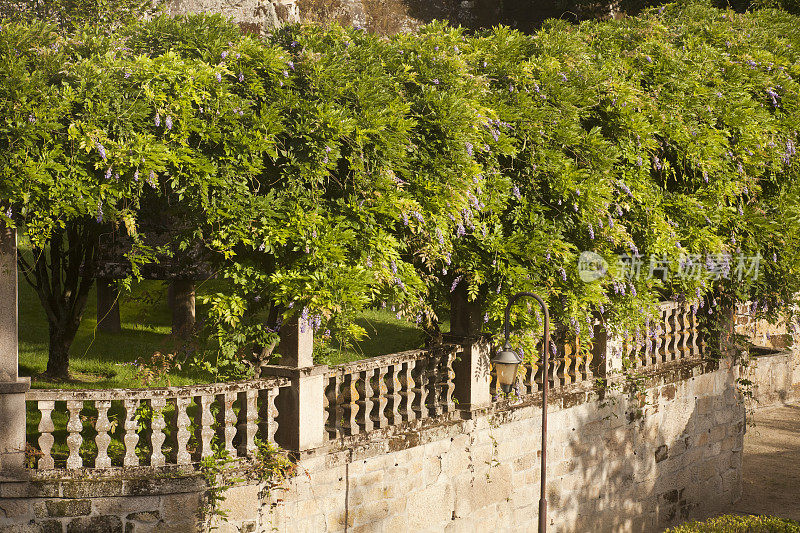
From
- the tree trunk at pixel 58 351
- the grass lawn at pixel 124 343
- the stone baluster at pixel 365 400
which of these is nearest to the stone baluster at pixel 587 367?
the grass lawn at pixel 124 343

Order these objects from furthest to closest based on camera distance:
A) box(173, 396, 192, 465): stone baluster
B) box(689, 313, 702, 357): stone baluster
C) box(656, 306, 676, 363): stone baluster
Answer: box(689, 313, 702, 357): stone baluster, box(656, 306, 676, 363): stone baluster, box(173, 396, 192, 465): stone baluster

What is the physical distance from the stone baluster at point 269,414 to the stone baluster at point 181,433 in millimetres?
736

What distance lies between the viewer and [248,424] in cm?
824

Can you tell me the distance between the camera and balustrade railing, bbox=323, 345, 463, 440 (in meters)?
8.98

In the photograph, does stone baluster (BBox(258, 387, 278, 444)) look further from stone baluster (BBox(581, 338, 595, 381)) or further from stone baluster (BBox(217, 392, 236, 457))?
stone baluster (BBox(581, 338, 595, 381))

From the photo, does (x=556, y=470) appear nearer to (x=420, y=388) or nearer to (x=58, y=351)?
(x=420, y=388)

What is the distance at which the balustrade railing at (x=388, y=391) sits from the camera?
29.5 feet

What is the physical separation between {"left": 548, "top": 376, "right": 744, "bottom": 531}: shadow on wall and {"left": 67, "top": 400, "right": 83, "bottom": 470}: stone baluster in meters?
5.53

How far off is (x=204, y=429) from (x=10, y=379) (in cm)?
157

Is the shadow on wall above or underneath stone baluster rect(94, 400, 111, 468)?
underneath

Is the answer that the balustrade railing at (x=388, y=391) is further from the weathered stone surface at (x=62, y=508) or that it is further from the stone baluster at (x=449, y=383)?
the weathered stone surface at (x=62, y=508)

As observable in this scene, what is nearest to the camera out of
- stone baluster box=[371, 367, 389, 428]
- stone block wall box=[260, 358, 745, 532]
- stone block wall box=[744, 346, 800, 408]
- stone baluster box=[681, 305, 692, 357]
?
stone block wall box=[260, 358, 745, 532]

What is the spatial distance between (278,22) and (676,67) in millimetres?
11645

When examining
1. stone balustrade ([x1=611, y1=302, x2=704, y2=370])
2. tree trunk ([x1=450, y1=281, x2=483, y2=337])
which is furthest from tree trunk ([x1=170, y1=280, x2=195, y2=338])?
stone balustrade ([x1=611, y1=302, x2=704, y2=370])
